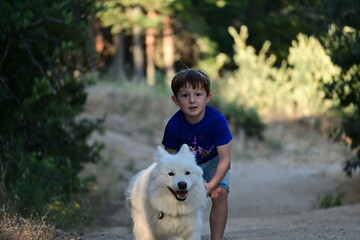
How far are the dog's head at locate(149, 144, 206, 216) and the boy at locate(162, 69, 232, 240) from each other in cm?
62

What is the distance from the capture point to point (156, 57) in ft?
117

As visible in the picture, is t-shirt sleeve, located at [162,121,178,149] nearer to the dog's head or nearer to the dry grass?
the dog's head

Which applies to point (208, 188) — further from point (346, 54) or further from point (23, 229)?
point (346, 54)

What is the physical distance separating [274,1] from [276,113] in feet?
44.8

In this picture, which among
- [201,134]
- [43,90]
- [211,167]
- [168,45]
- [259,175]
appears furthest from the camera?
[168,45]

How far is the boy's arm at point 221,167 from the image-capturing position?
19.5 ft

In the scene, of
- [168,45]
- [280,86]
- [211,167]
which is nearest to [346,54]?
[211,167]

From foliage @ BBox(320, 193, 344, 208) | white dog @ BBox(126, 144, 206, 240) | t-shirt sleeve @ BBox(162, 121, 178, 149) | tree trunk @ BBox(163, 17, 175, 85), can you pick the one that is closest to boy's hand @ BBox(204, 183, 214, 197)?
white dog @ BBox(126, 144, 206, 240)

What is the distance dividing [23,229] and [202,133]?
5.60ft

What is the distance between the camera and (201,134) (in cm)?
620

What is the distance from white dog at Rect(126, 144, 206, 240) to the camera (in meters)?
5.38

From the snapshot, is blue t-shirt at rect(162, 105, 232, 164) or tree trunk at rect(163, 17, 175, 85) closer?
blue t-shirt at rect(162, 105, 232, 164)

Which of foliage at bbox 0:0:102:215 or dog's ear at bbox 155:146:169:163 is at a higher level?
foliage at bbox 0:0:102:215

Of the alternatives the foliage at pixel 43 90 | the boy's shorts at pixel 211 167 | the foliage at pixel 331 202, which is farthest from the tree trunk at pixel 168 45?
the boy's shorts at pixel 211 167
